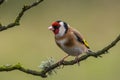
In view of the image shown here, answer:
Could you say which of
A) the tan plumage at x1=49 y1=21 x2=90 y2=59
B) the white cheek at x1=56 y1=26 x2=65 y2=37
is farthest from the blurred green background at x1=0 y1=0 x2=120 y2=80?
the white cheek at x1=56 y1=26 x2=65 y2=37

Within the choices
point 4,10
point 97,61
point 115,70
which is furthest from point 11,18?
point 115,70

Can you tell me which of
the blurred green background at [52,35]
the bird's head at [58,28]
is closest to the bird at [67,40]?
the bird's head at [58,28]

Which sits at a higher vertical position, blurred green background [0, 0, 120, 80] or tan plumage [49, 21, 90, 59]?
tan plumage [49, 21, 90, 59]

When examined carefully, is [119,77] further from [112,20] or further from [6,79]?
[112,20]

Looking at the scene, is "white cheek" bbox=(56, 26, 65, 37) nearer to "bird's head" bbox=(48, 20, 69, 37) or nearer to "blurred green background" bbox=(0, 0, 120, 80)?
"bird's head" bbox=(48, 20, 69, 37)

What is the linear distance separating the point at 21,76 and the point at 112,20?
434 cm

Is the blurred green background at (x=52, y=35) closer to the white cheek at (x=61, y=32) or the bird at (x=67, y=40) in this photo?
the bird at (x=67, y=40)

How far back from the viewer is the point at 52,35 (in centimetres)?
1263

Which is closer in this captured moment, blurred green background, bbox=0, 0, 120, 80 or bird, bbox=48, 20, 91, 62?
bird, bbox=48, 20, 91, 62

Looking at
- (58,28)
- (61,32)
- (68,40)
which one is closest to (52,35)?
(68,40)

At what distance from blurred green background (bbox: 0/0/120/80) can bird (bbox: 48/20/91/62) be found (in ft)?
13.6

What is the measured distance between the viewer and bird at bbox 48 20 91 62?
494 centimetres

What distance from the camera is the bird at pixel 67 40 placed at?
4938mm

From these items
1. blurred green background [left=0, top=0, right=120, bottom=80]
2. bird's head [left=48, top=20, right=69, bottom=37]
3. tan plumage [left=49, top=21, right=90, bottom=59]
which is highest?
bird's head [left=48, top=20, right=69, bottom=37]
